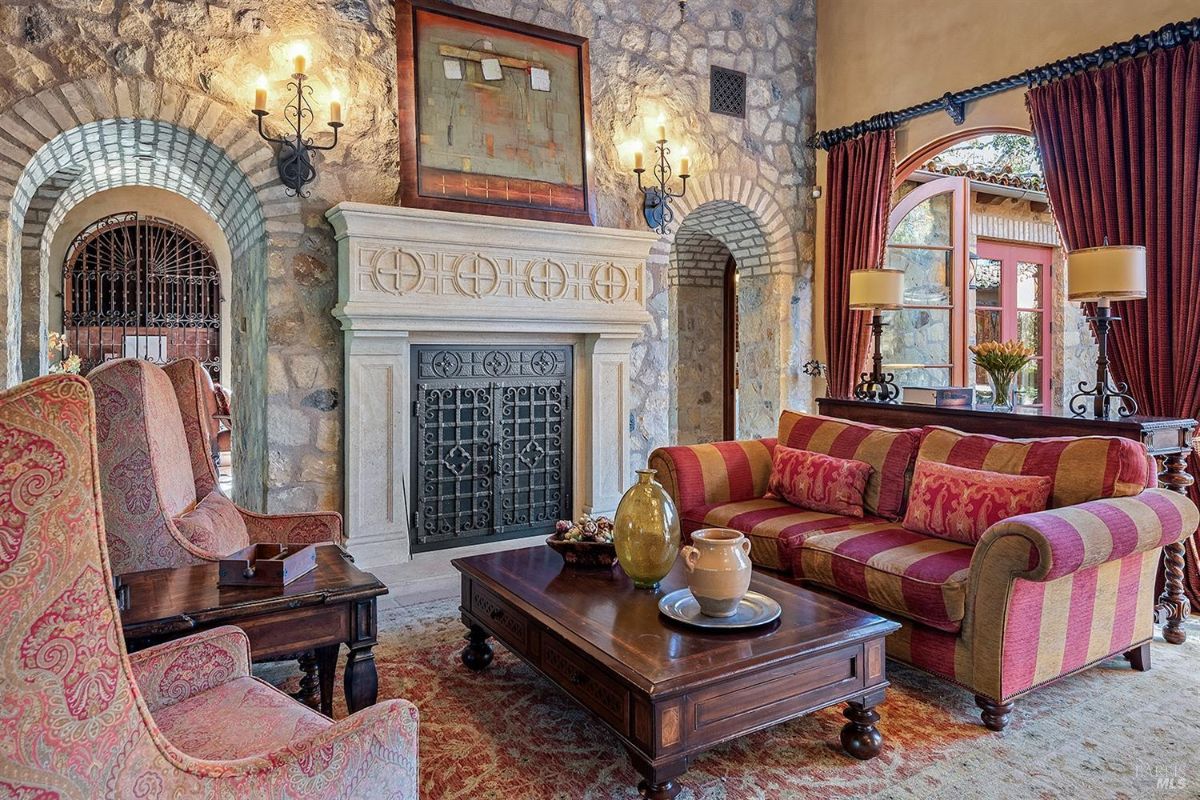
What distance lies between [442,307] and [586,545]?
6.07 feet

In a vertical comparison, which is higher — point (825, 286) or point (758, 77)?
point (758, 77)

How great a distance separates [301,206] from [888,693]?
3340mm

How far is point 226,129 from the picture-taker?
3586 millimetres

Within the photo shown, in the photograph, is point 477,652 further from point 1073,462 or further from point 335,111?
point 335,111

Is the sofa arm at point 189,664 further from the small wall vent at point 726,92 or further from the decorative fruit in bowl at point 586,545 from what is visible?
the small wall vent at point 726,92

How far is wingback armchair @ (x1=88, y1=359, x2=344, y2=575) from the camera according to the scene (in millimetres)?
2016

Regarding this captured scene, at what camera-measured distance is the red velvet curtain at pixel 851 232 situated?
195 inches

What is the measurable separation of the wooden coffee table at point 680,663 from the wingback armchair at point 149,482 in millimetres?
894

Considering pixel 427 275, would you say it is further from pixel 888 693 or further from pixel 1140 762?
pixel 1140 762

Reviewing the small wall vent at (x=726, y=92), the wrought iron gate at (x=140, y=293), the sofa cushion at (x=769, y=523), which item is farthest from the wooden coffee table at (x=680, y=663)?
the wrought iron gate at (x=140, y=293)

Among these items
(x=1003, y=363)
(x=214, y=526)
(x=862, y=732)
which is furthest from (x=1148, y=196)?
(x=214, y=526)

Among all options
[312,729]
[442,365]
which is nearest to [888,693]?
[312,729]

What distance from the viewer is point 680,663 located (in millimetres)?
1760

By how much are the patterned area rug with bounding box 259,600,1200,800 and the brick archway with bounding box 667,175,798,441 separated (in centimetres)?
316
